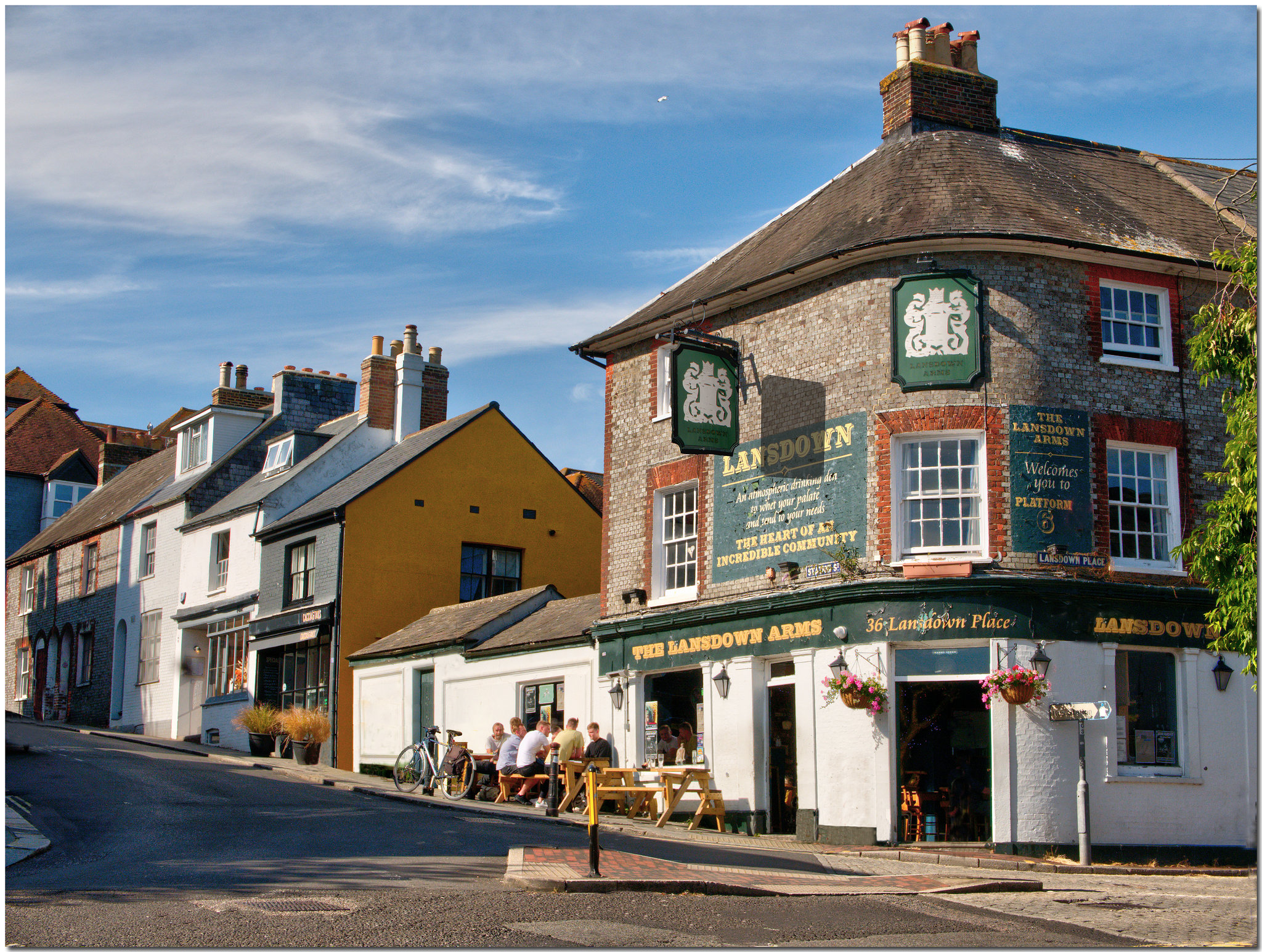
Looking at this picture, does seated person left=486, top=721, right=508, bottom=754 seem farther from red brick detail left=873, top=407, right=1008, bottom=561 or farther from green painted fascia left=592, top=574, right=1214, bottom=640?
red brick detail left=873, top=407, right=1008, bottom=561

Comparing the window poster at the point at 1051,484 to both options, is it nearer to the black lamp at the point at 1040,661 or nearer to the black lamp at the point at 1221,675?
the black lamp at the point at 1040,661

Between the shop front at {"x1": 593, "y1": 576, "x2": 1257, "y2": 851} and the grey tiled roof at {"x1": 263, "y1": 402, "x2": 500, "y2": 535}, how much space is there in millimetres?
14188

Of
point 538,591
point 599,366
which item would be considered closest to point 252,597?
point 538,591

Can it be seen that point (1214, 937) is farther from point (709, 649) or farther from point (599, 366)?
point (599, 366)

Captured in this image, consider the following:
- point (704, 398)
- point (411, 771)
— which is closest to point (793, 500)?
point (704, 398)

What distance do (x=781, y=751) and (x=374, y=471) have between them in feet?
51.1

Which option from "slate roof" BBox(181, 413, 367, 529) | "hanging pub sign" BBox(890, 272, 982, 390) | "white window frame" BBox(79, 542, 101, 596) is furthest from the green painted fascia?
"white window frame" BBox(79, 542, 101, 596)

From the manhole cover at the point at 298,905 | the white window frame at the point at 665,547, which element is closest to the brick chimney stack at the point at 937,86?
the white window frame at the point at 665,547

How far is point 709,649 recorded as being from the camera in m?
20.5

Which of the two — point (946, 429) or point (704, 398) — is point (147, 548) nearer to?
point (704, 398)

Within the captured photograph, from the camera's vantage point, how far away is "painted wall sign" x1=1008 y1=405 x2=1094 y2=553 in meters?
17.8

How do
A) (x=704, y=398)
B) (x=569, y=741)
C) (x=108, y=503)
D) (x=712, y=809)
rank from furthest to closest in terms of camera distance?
(x=108, y=503) < (x=569, y=741) < (x=704, y=398) < (x=712, y=809)

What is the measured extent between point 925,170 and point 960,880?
1129cm

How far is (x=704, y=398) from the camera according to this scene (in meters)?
20.5
